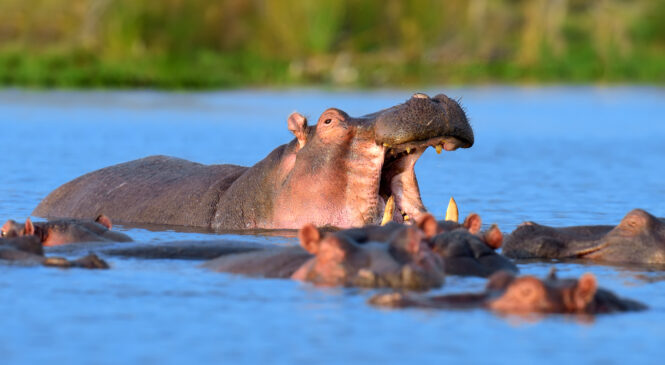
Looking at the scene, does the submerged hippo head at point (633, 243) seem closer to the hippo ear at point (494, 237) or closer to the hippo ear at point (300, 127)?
the hippo ear at point (494, 237)

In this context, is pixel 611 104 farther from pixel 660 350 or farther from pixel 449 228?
pixel 660 350

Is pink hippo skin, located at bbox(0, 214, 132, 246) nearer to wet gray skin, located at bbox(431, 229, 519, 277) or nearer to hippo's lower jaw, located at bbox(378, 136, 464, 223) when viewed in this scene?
hippo's lower jaw, located at bbox(378, 136, 464, 223)

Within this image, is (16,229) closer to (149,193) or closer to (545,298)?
(149,193)

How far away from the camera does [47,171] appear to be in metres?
14.2

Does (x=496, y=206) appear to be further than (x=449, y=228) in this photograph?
Yes

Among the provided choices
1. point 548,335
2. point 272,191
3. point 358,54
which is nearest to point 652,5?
point 358,54

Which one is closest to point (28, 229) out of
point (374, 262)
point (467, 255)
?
point (374, 262)

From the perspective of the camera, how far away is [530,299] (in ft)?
19.1

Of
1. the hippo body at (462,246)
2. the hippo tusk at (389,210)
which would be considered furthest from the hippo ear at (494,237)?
the hippo tusk at (389,210)

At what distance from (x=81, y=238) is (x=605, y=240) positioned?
2995 mm

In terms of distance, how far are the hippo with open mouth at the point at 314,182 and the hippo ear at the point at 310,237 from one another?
6.15ft

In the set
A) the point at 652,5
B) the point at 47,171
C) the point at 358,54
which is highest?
the point at 652,5

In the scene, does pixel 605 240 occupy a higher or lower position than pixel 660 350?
higher

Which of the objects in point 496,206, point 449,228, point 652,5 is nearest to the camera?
point 449,228
